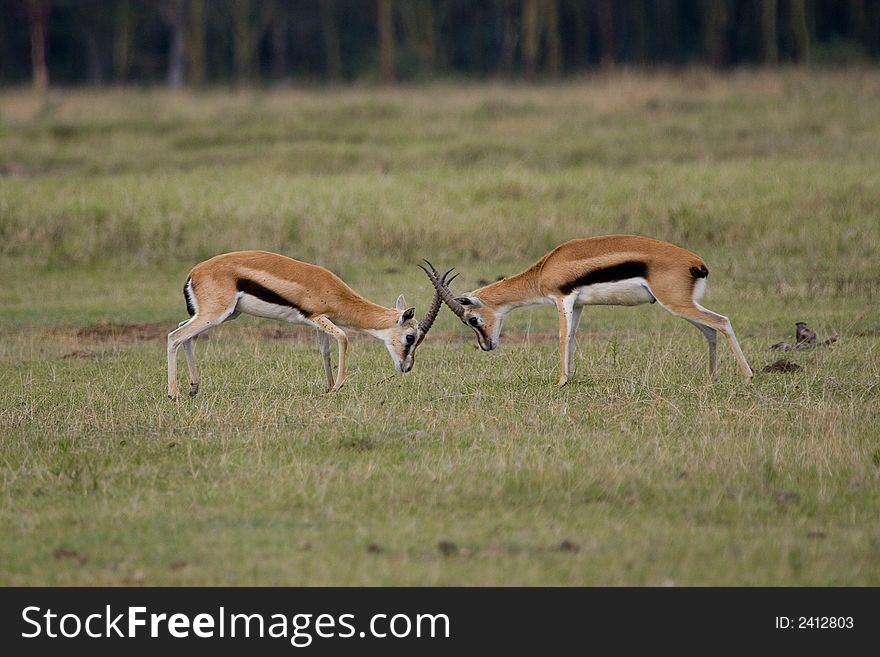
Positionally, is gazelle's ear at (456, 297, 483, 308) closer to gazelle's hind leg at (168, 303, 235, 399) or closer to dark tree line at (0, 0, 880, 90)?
gazelle's hind leg at (168, 303, 235, 399)

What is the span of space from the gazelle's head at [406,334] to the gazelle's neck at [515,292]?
65 centimetres

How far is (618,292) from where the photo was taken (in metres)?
10.4

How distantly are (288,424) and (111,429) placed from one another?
3.71 feet

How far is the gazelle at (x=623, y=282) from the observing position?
33.5 ft

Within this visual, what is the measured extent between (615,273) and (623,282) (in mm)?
91

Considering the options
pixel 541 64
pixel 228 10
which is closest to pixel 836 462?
pixel 228 10

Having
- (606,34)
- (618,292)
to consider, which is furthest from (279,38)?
(618,292)

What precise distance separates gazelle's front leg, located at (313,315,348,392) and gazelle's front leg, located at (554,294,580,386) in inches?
64.7

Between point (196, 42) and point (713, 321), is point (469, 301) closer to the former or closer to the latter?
point (713, 321)

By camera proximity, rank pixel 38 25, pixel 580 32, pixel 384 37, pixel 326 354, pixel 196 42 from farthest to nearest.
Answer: pixel 580 32 < pixel 196 42 < pixel 38 25 < pixel 384 37 < pixel 326 354

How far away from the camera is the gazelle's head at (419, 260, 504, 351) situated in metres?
10.7

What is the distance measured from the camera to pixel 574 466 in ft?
24.9
